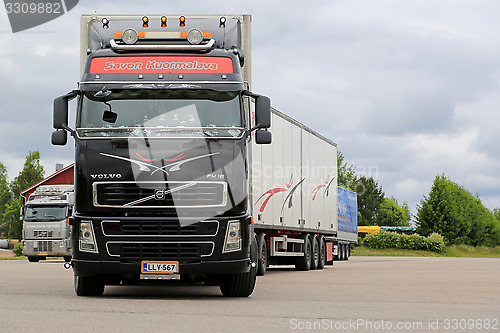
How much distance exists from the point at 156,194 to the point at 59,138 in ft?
5.54

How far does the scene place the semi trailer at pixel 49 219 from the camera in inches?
1331

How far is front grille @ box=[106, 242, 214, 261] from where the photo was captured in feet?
36.9

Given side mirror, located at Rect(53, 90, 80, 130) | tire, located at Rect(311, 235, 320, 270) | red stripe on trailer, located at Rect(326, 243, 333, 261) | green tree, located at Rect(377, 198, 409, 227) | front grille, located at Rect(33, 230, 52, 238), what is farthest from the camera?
green tree, located at Rect(377, 198, 409, 227)

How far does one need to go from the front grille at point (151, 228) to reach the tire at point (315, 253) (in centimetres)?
1504

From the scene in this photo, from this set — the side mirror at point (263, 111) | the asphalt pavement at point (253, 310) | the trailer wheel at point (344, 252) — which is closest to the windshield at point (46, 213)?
the trailer wheel at point (344, 252)

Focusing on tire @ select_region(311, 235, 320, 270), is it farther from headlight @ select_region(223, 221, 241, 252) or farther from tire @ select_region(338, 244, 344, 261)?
headlight @ select_region(223, 221, 241, 252)

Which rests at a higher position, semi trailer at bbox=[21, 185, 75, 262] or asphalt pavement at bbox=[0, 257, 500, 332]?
semi trailer at bbox=[21, 185, 75, 262]

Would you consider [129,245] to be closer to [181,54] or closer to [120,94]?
[120,94]

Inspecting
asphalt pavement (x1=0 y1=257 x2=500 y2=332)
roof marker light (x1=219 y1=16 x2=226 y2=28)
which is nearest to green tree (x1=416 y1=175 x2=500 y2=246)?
asphalt pavement (x1=0 y1=257 x2=500 y2=332)

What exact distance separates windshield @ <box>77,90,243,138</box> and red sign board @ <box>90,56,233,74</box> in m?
0.39

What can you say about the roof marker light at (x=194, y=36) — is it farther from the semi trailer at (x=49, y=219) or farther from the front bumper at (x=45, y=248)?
the front bumper at (x=45, y=248)

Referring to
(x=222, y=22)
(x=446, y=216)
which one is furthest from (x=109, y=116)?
(x=446, y=216)

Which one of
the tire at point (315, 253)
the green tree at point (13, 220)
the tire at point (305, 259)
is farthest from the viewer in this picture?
the green tree at point (13, 220)

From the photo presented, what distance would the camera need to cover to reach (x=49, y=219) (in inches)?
1335
